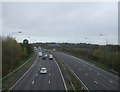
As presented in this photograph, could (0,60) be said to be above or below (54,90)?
above

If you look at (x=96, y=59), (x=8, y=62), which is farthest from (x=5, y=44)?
(x=96, y=59)

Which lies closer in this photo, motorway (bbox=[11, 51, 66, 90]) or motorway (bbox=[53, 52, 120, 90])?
motorway (bbox=[11, 51, 66, 90])

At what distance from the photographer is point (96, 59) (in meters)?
82.4

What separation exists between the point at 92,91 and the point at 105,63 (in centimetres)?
3792

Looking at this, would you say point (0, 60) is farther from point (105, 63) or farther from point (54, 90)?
point (105, 63)

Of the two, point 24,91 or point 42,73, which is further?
point 42,73

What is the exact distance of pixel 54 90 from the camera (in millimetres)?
30609

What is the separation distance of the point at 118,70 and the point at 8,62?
71.4 ft

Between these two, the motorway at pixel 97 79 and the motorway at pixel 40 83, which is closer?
the motorway at pixel 40 83

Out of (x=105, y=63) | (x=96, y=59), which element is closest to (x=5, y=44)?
(x=105, y=63)

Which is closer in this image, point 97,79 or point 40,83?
point 40,83

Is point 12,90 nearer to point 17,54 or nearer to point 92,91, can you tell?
point 92,91

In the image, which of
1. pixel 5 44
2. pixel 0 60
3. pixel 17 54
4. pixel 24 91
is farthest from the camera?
pixel 17 54

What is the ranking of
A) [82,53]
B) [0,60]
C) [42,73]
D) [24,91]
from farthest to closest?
[82,53]
[42,73]
[0,60]
[24,91]
